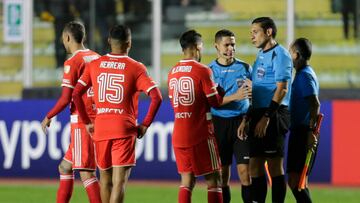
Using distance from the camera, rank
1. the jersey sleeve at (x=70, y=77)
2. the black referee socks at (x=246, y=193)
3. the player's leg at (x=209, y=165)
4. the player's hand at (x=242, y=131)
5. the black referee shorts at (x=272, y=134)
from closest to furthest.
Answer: the player's leg at (x=209, y=165)
the jersey sleeve at (x=70, y=77)
the black referee shorts at (x=272, y=134)
the player's hand at (x=242, y=131)
the black referee socks at (x=246, y=193)

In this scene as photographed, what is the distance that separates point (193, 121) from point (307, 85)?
1264mm

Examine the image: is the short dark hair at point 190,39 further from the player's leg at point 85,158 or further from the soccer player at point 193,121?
the player's leg at point 85,158

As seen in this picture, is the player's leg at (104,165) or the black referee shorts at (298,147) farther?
the black referee shorts at (298,147)

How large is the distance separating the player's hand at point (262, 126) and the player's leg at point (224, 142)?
102 cm

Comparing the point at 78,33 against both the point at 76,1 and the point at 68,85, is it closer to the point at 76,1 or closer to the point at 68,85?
the point at 68,85

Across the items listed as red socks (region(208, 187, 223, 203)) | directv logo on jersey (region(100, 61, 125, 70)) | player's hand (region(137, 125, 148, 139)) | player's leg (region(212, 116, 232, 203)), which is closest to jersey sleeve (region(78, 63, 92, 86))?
directv logo on jersey (region(100, 61, 125, 70))

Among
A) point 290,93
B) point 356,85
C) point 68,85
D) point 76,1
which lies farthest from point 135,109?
point 76,1

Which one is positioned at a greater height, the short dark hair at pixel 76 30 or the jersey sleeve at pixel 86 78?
the short dark hair at pixel 76 30

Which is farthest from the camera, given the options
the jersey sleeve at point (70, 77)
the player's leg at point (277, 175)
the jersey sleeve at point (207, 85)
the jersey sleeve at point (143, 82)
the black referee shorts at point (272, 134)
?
the player's leg at point (277, 175)

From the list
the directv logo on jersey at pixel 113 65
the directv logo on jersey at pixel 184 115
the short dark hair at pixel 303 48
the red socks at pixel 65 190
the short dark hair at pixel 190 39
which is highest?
the short dark hair at pixel 190 39

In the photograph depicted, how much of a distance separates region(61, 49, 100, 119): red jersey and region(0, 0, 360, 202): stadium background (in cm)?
586

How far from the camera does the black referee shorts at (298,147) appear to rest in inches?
454

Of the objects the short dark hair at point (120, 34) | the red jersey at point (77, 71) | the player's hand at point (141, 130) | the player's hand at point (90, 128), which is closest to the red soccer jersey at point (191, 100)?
the player's hand at point (141, 130)

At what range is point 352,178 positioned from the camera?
1683cm
